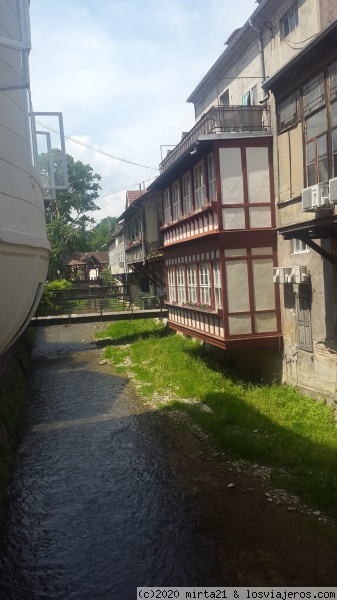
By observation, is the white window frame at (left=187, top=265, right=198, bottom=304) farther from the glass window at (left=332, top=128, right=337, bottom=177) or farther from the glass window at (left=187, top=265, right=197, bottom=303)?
the glass window at (left=332, top=128, right=337, bottom=177)

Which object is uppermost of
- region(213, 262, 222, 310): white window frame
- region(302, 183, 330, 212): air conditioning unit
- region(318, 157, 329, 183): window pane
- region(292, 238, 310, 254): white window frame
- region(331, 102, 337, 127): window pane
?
region(331, 102, 337, 127): window pane

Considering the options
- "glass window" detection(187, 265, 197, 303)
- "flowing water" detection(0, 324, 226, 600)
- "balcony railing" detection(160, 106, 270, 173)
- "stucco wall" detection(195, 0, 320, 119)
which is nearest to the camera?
"flowing water" detection(0, 324, 226, 600)

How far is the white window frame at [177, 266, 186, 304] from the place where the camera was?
17.8 metres

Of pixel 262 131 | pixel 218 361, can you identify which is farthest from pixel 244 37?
pixel 218 361

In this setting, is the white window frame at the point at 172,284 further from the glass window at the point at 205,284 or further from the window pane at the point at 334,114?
the window pane at the point at 334,114

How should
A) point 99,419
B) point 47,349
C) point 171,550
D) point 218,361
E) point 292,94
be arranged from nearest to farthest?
point 171,550
point 292,94
point 99,419
point 218,361
point 47,349

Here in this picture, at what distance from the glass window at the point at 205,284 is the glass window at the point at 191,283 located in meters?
0.65

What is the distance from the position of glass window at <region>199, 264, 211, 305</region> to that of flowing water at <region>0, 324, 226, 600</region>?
3845 mm

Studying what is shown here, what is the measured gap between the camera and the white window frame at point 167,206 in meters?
18.8

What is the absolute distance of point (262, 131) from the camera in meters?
13.1

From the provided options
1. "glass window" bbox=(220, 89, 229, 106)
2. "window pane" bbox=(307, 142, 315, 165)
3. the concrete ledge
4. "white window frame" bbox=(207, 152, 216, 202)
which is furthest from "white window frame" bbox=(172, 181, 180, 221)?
the concrete ledge

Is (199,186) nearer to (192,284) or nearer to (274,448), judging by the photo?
(192,284)

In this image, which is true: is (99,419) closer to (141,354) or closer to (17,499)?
(17,499)

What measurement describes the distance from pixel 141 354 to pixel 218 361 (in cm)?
501
